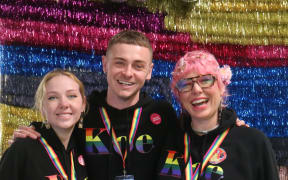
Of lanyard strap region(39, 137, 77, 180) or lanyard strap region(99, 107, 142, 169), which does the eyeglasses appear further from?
lanyard strap region(39, 137, 77, 180)

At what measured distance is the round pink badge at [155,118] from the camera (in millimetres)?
2016

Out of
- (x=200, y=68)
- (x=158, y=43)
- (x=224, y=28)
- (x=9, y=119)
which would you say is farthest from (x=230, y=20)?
(x=9, y=119)

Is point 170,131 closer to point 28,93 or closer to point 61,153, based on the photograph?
point 61,153

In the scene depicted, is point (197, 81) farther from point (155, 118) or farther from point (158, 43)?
point (158, 43)

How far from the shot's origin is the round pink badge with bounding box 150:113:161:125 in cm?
A: 202

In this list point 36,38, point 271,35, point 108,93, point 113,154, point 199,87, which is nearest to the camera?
point 199,87

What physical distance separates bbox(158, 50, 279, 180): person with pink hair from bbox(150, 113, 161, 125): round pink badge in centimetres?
18

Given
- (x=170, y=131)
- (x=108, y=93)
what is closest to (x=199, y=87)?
(x=170, y=131)

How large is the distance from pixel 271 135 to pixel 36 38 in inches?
92.8

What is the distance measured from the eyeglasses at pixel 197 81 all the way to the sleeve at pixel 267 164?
1.39 feet

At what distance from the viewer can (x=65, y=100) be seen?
1776 mm

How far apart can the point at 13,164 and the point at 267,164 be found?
1326 mm

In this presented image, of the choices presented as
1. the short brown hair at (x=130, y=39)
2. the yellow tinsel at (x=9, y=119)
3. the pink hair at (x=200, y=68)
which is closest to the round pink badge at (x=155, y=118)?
the pink hair at (x=200, y=68)

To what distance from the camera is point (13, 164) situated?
1589 millimetres
